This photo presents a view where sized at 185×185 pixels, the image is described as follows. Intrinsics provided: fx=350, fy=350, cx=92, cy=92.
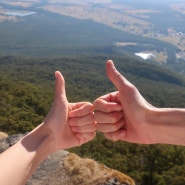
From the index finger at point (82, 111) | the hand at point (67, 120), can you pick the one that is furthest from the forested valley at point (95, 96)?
the index finger at point (82, 111)

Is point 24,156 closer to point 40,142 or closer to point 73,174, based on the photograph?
point 40,142

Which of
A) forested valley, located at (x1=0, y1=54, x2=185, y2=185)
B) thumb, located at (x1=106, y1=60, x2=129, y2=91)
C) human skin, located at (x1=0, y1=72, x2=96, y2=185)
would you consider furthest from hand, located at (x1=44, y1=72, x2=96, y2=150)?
forested valley, located at (x1=0, y1=54, x2=185, y2=185)

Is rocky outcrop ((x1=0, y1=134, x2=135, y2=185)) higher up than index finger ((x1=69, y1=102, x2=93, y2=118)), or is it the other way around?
index finger ((x1=69, y1=102, x2=93, y2=118))

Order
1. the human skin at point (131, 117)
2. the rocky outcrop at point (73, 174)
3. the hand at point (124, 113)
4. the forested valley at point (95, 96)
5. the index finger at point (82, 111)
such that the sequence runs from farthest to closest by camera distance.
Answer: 1. the forested valley at point (95, 96)
2. the rocky outcrop at point (73, 174)
3. the index finger at point (82, 111)
4. the hand at point (124, 113)
5. the human skin at point (131, 117)

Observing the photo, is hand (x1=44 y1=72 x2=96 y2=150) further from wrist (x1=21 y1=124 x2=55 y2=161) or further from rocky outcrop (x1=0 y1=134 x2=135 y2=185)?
rocky outcrop (x1=0 y1=134 x2=135 y2=185)

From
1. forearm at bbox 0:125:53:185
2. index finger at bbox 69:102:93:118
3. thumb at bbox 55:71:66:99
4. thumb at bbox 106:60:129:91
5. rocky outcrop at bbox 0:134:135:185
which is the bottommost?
rocky outcrop at bbox 0:134:135:185

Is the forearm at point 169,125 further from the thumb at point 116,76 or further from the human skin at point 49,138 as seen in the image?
the human skin at point 49,138

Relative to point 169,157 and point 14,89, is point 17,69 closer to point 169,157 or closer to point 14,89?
point 14,89
